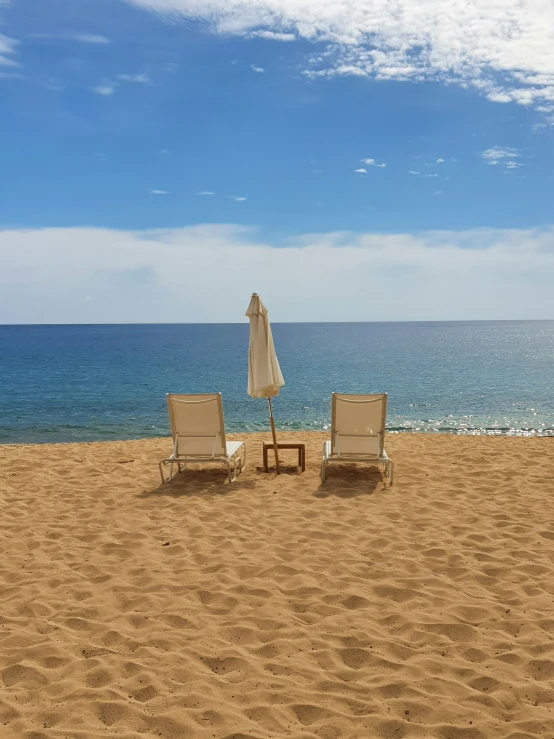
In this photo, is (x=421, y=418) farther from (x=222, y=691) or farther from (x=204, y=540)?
(x=222, y=691)

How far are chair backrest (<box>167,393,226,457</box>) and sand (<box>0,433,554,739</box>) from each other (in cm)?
70

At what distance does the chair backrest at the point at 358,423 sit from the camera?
26.8 feet

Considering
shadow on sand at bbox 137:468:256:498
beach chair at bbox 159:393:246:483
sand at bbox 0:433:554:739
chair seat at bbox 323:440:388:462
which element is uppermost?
beach chair at bbox 159:393:246:483

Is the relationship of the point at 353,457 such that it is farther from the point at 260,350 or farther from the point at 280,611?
the point at 280,611

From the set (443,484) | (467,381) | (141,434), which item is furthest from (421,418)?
(467,381)

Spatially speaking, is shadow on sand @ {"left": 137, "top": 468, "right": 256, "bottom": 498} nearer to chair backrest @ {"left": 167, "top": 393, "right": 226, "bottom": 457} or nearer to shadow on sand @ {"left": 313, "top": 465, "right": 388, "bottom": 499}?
chair backrest @ {"left": 167, "top": 393, "right": 226, "bottom": 457}

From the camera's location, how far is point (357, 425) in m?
8.27

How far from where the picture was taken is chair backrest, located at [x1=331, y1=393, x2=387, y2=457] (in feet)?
26.8

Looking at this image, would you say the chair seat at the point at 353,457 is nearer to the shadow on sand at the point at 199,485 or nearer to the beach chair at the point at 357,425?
the beach chair at the point at 357,425

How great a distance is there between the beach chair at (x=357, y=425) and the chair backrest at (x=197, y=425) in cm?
161

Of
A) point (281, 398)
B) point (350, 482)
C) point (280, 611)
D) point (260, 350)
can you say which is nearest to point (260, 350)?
point (260, 350)

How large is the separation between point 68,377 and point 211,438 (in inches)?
1345

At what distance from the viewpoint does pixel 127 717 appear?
3111mm

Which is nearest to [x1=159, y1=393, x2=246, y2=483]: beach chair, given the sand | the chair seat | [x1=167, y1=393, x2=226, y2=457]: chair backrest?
[x1=167, y1=393, x2=226, y2=457]: chair backrest
